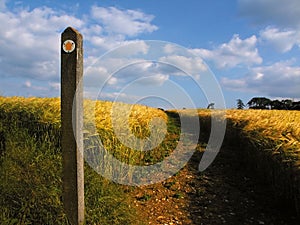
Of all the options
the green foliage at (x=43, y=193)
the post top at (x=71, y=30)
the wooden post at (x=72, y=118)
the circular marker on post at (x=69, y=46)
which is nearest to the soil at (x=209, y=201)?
the green foliage at (x=43, y=193)

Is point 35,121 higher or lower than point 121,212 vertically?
higher

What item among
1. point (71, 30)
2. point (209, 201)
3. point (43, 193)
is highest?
point (71, 30)

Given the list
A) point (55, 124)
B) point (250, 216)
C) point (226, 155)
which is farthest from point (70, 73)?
point (226, 155)

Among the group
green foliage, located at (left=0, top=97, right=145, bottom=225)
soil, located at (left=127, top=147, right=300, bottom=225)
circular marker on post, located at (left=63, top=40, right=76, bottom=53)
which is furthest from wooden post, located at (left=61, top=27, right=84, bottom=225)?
soil, located at (left=127, top=147, right=300, bottom=225)

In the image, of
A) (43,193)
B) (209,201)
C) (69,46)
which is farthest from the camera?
(209,201)

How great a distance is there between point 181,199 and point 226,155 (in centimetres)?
309

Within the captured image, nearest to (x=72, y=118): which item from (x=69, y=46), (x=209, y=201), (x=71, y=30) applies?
(x=69, y=46)

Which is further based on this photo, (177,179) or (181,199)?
(177,179)

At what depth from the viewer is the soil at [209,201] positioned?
14.8ft

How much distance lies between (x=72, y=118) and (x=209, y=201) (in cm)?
284

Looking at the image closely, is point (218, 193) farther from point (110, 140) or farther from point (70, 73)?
point (70, 73)

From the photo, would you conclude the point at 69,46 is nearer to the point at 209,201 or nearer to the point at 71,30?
the point at 71,30

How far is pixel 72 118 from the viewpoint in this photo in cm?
327

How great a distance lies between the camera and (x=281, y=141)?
5.28 metres
